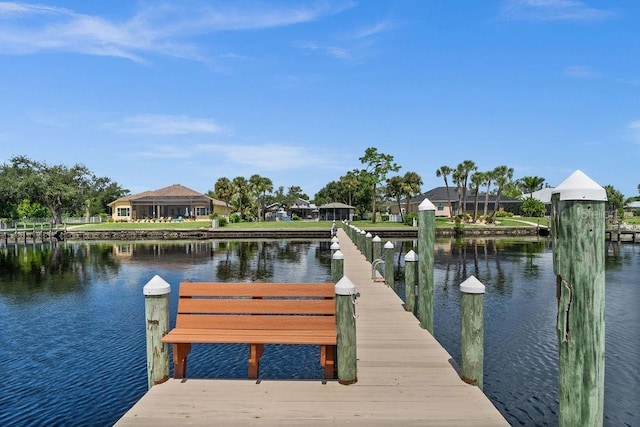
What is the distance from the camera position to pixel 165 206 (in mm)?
74375

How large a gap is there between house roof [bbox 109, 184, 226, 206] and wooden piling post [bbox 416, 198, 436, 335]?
6648cm

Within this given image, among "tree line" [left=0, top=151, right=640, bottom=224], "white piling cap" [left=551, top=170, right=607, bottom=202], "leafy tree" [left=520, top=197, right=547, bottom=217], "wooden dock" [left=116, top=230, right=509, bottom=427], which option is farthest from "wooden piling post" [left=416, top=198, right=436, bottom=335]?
"leafy tree" [left=520, top=197, right=547, bottom=217]

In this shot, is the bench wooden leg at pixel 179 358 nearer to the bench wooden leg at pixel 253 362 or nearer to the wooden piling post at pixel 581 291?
the bench wooden leg at pixel 253 362

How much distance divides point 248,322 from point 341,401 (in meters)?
1.65

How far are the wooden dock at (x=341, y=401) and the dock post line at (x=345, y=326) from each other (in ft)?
0.95

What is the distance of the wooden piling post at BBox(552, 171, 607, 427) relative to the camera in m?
3.77

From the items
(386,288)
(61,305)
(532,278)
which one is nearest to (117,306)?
(61,305)

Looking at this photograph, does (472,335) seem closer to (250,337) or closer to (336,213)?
(250,337)

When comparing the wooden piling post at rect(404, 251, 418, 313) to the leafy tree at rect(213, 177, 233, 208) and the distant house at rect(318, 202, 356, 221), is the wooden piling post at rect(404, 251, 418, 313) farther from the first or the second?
the distant house at rect(318, 202, 356, 221)

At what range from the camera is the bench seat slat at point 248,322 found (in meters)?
5.85

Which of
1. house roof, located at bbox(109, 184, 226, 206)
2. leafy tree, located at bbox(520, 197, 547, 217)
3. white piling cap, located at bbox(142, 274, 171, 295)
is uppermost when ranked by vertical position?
house roof, located at bbox(109, 184, 226, 206)

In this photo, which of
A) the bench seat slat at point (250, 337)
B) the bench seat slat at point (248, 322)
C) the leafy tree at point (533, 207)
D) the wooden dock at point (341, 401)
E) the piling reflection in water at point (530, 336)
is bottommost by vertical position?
the piling reflection in water at point (530, 336)

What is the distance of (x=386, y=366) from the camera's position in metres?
6.19

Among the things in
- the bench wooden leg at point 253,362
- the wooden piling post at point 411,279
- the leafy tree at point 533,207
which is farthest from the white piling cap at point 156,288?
the leafy tree at point 533,207
